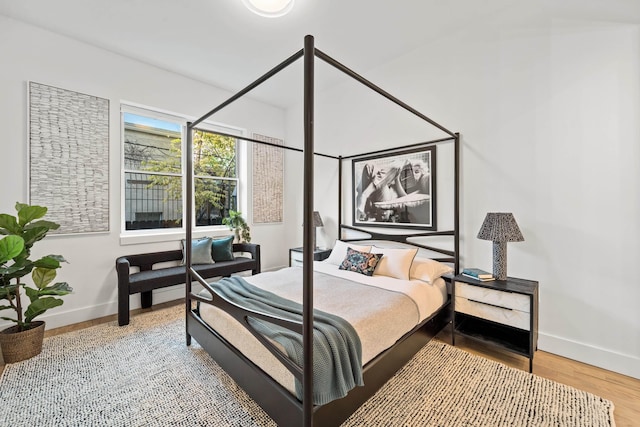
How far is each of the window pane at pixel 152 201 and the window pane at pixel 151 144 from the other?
14 centimetres

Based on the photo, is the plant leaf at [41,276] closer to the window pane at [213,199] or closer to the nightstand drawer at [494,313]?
the window pane at [213,199]

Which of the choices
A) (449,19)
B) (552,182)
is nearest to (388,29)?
(449,19)

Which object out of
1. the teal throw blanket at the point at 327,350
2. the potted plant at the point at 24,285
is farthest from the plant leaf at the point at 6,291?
the teal throw blanket at the point at 327,350

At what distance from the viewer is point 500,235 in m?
2.26

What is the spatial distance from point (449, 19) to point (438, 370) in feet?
10.5

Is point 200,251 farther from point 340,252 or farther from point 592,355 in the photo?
point 592,355

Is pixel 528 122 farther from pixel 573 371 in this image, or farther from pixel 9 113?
pixel 9 113

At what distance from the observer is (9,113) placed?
259 centimetres

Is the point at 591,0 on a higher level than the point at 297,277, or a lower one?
higher

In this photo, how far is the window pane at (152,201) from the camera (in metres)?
3.48

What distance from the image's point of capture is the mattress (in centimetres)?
169

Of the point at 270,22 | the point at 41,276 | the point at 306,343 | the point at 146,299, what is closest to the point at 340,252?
the point at 306,343

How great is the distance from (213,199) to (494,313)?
153 inches

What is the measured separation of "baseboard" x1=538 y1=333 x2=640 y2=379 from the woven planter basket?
4407 mm
